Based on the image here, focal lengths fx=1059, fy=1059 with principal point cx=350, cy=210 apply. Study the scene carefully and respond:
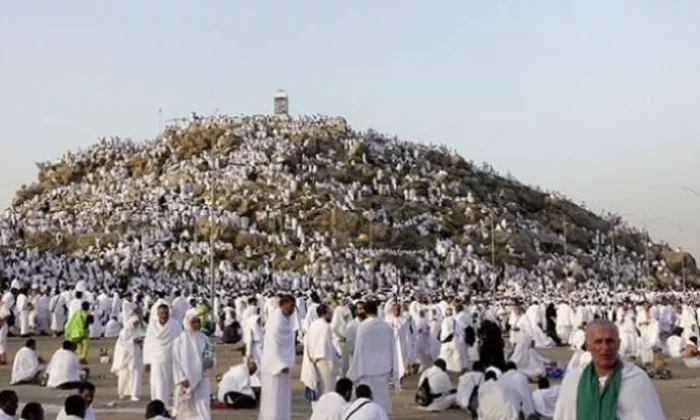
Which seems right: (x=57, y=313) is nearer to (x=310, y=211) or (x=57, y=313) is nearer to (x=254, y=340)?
(x=254, y=340)

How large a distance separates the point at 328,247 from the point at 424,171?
21.8 m

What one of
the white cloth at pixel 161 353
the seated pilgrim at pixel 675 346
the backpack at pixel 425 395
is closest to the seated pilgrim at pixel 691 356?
the seated pilgrim at pixel 675 346

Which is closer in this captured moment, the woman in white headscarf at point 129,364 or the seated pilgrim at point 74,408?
the seated pilgrim at point 74,408

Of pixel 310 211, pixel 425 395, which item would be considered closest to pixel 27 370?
pixel 425 395

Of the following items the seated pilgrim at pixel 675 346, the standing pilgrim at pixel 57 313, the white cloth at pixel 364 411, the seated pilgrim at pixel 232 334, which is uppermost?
the standing pilgrim at pixel 57 313

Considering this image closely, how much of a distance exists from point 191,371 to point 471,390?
11.4ft

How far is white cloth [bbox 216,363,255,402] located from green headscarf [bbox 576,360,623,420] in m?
9.51

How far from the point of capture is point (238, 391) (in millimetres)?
13523

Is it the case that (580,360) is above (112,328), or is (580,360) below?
below

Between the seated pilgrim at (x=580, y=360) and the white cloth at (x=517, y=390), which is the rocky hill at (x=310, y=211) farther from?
the seated pilgrim at (x=580, y=360)

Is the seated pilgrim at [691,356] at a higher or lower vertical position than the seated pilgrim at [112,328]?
lower

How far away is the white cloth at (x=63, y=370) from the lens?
15.0m

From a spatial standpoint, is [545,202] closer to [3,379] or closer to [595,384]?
[3,379]

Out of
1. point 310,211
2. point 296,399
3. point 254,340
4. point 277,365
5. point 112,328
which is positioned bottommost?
point 296,399
